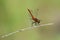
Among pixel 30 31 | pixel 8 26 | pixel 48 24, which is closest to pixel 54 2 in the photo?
pixel 48 24

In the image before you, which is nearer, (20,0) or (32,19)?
(32,19)

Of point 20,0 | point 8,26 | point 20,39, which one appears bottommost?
point 20,39

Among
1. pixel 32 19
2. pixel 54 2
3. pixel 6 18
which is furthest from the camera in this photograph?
pixel 54 2

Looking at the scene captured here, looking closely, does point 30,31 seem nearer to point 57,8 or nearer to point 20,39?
point 20,39

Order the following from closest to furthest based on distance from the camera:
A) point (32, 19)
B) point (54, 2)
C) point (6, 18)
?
point (32, 19) < point (6, 18) < point (54, 2)

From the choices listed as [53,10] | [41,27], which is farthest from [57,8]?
[41,27]

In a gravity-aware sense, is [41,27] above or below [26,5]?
below

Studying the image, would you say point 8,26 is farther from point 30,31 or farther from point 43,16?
point 43,16
